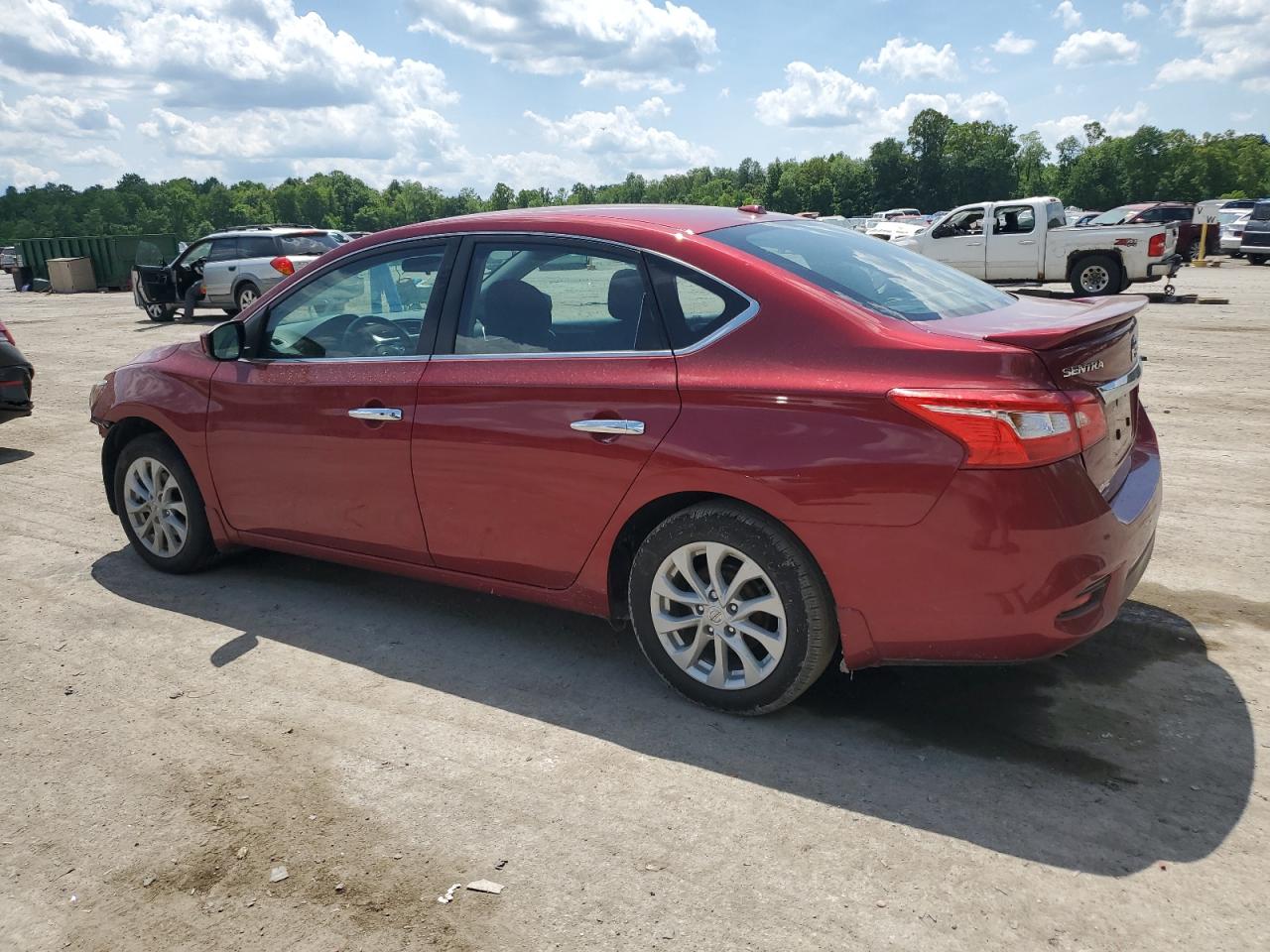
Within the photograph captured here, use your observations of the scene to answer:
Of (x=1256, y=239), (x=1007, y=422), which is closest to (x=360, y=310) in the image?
(x=1007, y=422)

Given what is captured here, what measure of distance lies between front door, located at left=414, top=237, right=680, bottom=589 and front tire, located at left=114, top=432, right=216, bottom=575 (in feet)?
5.29

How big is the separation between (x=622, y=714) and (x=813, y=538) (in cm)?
100

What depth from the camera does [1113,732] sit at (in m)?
3.49

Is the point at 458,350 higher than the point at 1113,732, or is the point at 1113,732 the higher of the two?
the point at 458,350

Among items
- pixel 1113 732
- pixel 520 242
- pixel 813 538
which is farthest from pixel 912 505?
pixel 520 242

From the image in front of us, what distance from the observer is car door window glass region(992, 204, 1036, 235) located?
20.0m

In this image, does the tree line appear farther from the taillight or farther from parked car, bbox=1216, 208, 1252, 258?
the taillight

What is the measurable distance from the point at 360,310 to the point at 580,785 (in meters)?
2.35

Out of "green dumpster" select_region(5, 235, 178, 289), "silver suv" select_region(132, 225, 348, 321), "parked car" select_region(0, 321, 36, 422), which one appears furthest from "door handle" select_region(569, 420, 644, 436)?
"green dumpster" select_region(5, 235, 178, 289)

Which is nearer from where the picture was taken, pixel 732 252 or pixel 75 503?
pixel 732 252

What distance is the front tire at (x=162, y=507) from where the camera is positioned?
522 cm

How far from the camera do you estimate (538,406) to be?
3.91 m

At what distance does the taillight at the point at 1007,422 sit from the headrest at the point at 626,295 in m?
1.14

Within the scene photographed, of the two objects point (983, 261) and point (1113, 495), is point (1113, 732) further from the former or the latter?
point (983, 261)
